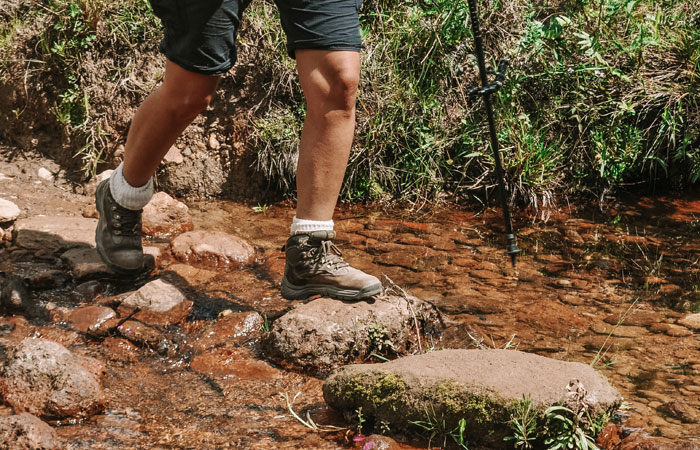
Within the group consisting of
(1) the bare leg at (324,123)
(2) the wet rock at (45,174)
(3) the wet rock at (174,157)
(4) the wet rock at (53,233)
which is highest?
(1) the bare leg at (324,123)

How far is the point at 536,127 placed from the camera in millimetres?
4855

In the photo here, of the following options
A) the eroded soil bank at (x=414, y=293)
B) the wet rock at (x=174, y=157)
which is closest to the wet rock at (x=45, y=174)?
the eroded soil bank at (x=414, y=293)

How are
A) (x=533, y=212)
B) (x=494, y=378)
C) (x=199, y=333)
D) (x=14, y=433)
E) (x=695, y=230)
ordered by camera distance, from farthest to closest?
(x=533, y=212)
(x=695, y=230)
(x=199, y=333)
(x=494, y=378)
(x=14, y=433)

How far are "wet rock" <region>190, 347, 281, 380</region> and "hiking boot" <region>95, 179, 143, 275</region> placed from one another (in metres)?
0.78

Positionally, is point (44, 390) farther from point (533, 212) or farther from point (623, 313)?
point (533, 212)

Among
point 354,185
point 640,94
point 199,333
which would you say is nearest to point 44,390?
point 199,333

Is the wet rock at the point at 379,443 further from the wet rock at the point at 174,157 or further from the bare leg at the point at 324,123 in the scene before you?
the wet rock at the point at 174,157

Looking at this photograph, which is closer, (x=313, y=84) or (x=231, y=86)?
(x=313, y=84)

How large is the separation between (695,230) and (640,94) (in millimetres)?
997

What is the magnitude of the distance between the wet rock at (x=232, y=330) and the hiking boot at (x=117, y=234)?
0.60 meters

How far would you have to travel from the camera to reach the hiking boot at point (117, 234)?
10.3 ft

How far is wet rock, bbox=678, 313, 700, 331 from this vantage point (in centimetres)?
300

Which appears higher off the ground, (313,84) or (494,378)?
(313,84)

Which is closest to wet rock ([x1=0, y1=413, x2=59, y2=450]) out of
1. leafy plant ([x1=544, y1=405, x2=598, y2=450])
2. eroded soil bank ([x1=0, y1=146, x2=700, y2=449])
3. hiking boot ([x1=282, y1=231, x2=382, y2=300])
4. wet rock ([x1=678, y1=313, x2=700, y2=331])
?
eroded soil bank ([x1=0, y1=146, x2=700, y2=449])
